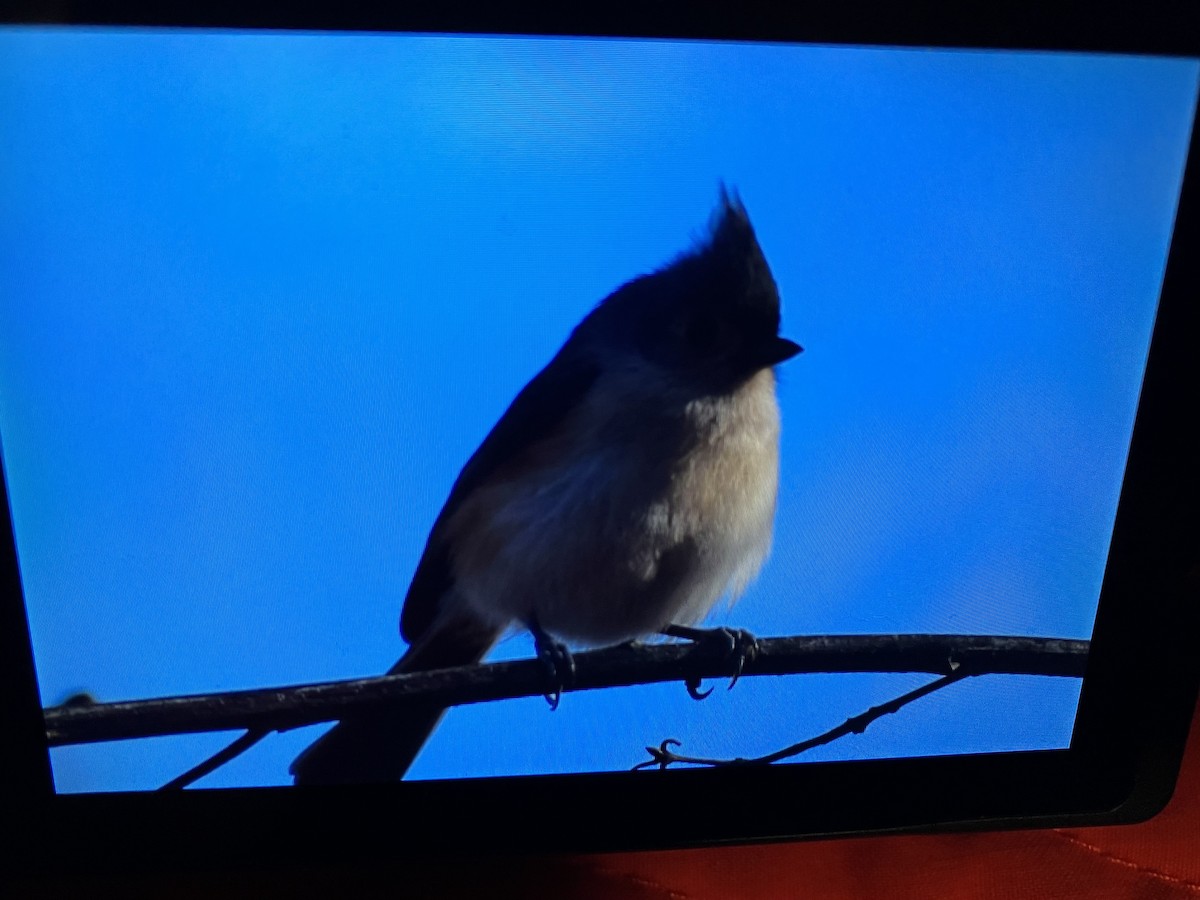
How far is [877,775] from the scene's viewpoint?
608mm

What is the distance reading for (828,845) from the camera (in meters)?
0.67

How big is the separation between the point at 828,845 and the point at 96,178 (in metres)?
0.72

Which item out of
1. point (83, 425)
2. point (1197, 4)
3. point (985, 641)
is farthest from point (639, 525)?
point (1197, 4)

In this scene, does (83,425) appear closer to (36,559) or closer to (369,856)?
(36,559)

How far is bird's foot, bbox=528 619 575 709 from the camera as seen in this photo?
581 millimetres

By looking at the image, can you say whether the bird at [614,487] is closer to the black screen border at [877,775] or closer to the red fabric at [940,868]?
the black screen border at [877,775]

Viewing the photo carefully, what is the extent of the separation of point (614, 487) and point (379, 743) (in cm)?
24

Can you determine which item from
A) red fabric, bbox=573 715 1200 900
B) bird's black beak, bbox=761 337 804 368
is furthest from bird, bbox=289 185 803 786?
red fabric, bbox=573 715 1200 900

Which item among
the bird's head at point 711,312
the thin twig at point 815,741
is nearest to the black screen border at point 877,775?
the thin twig at point 815,741

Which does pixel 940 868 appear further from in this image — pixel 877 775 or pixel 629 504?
pixel 629 504

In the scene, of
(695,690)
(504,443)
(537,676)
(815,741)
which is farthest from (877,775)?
(504,443)

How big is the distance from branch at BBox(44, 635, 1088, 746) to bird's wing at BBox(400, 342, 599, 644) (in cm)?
5

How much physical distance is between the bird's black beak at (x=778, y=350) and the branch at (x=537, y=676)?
199 mm

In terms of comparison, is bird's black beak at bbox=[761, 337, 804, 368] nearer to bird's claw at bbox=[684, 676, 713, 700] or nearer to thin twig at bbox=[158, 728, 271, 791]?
bird's claw at bbox=[684, 676, 713, 700]
